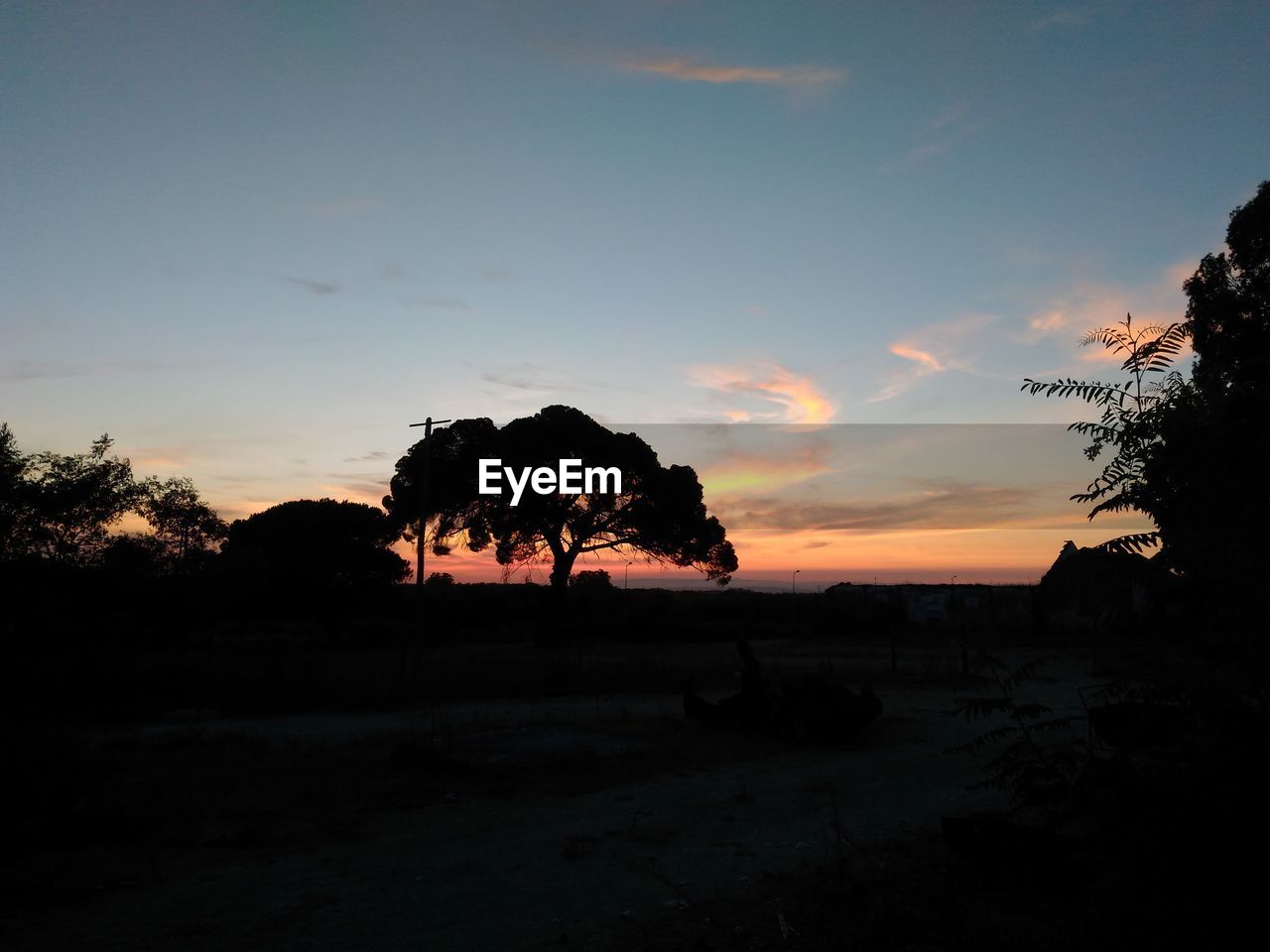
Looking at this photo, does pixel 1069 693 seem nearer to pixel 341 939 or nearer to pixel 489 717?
pixel 489 717

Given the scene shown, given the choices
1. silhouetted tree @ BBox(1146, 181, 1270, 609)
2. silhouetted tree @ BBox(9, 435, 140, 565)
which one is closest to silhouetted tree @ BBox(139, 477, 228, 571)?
silhouetted tree @ BBox(9, 435, 140, 565)

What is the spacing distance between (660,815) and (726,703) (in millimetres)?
6399

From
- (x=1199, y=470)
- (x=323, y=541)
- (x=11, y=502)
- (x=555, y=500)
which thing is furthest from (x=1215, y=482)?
(x=323, y=541)

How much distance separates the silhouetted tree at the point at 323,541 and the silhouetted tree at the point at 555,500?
323 cm

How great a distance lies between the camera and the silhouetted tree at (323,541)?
44.6m

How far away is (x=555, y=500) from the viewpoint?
43.2 metres

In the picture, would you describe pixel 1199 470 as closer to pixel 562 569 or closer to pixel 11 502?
pixel 11 502

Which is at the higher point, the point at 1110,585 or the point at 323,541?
the point at 323,541

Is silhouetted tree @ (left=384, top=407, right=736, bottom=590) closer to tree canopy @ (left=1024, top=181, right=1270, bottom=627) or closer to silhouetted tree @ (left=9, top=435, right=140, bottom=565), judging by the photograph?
silhouetted tree @ (left=9, top=435, right=140, bottom=565)

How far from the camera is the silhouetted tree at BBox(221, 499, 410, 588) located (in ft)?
146

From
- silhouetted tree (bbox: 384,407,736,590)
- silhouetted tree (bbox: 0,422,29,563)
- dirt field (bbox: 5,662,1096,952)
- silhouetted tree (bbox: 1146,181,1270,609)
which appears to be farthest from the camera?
silhouetted tree (bbox: 384,407,736,590)

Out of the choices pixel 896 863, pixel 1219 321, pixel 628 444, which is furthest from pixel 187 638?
pixel 1219 321

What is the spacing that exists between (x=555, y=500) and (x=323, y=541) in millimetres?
12551

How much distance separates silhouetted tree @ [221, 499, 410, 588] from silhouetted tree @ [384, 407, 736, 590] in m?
3.23
